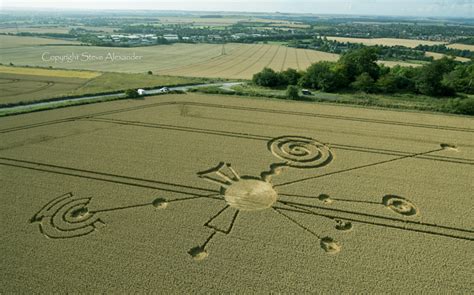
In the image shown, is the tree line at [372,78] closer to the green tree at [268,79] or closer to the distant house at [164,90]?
the green tree at [268,79]

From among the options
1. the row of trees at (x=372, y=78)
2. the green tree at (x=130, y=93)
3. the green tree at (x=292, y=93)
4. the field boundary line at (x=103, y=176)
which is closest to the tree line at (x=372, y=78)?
the row of trees at (x=372, y=78)

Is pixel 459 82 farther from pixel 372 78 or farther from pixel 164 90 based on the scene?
pixel 164 90

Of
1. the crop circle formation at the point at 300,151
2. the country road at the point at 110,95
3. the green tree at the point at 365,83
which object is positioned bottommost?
the crop circle formation at the point at 300,151

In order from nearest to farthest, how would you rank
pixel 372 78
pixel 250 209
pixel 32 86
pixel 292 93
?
pixel 250 209 → pixel 292 93 → pixel 372 78 → pixel 32 86

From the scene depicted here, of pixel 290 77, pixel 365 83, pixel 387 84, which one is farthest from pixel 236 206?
pixel 387 84

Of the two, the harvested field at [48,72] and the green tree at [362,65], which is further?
the harvested field at [48,72]

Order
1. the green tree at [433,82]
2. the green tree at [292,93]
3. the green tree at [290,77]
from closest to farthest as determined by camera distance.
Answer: the green tree at [292,93]
the green tree at [433,82]
the green tree at [290,77]
